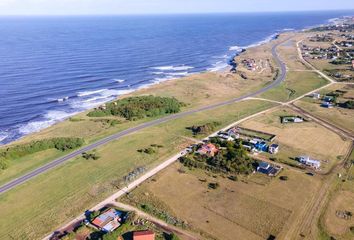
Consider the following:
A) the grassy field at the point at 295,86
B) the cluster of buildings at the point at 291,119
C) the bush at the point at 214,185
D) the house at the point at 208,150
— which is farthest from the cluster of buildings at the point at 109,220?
the grassy field at the point at 295,86

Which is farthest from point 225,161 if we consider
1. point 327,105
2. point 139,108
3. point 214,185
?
point 327,105

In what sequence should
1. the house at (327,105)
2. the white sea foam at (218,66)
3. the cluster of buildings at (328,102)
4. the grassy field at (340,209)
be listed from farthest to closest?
the white sea foam at (218,66)
the cluster of buildings at (328,102)
the house at (327,105)
the grassy field at (340,209)

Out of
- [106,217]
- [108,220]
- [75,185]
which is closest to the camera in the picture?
[108,220]

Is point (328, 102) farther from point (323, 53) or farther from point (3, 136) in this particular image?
point (3, 136)

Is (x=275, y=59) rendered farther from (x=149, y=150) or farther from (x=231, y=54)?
(x=149, y=150)

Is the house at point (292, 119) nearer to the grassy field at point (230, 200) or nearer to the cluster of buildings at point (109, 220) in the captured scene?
the grassy field at point (230, 200)

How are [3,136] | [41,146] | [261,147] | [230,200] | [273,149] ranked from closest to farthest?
1. [230,200]
2. [273,149]
3. [261,147]
4. [41,146]
5. [3,136]
